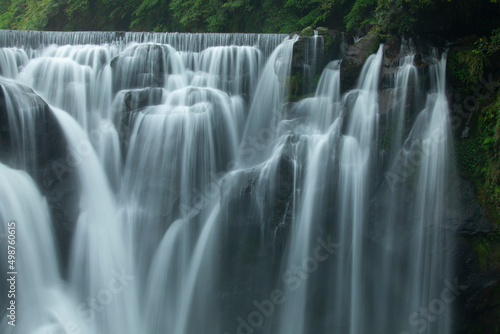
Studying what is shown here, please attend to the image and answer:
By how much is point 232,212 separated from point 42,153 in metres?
4.42

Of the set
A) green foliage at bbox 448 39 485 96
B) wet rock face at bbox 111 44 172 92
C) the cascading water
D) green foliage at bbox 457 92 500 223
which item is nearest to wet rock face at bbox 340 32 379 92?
the cascading water

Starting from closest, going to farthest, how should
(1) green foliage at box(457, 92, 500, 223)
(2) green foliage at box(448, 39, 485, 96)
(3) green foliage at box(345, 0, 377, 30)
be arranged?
(1) green foliage at box(457, 92, 500, 223) → (2) green foliage at box(448, 39, 485, 96) → (3) green foliage at box(345, 0, 377, 30)

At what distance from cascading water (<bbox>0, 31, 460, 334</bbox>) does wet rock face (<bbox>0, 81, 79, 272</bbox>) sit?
3 centimetres

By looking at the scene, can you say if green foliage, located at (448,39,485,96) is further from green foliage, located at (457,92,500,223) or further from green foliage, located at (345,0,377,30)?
green foliage, located at (345,0,377,30)

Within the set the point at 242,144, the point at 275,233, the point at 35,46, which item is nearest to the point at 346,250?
the point at 275,233

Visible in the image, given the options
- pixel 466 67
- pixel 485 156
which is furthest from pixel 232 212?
pixel 466 67

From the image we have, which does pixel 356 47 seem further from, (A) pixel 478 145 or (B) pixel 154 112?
(B) pixel 154 112

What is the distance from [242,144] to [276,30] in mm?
6359

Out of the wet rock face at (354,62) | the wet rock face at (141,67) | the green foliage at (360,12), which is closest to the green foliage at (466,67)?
the wet rock face at (354,62)

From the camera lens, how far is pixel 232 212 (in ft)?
25.8

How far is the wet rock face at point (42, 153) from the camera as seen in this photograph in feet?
27.7

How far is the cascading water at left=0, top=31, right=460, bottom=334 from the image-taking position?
294 inches

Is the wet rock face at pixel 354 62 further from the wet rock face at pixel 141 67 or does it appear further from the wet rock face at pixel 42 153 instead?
the wet rock face at pixel 42 153

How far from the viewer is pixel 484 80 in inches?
310
